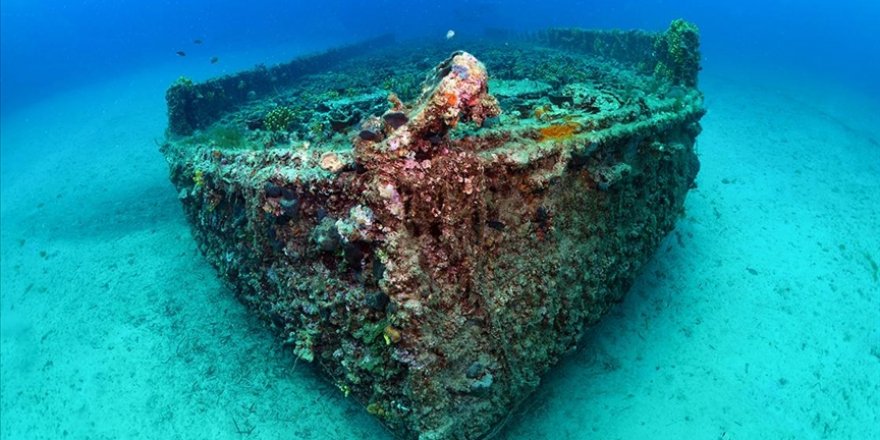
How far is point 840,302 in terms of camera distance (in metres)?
7.23

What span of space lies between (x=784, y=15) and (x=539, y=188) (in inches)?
3903

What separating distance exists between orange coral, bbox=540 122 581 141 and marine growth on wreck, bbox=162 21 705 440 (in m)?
0.02

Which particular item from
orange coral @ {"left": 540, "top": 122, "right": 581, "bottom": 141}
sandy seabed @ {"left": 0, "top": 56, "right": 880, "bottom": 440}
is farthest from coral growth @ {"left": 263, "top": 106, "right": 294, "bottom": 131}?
orange coral @ {"left": 540, "top": 122, "right": 581, "bottom": 141}

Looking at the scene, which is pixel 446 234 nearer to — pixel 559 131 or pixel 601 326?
pixel 559 131

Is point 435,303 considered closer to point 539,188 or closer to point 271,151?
point 539,188

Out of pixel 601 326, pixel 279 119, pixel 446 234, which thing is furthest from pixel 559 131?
pixel 279 119

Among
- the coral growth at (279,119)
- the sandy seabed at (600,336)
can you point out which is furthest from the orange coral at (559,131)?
the coral growth at (279,119)

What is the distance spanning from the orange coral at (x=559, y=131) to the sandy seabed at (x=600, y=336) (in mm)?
2910

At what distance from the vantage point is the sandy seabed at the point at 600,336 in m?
5.50

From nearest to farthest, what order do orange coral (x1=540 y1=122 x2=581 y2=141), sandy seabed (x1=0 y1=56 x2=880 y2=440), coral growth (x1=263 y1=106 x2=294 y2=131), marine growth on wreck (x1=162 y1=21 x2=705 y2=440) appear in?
marine growth on wreck (x1=162 y1=21 x2=705 y2=440) → orange coral (x1=540 y1=122 x2=581 y2=141) → sandy seabed (x1=0 y1=56 x2=880 y2=440) → coral growth (x1=263 y1=106 x2=294 y2=131)

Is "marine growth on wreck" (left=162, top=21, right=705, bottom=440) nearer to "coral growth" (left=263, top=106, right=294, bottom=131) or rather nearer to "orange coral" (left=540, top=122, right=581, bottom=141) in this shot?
"orange coral" (left=540, top=122, right=581, bottom=141)

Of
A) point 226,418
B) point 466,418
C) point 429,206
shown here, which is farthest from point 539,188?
point 226,418

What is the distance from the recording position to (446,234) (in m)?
4.03

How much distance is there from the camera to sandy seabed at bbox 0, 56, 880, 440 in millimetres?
5500
